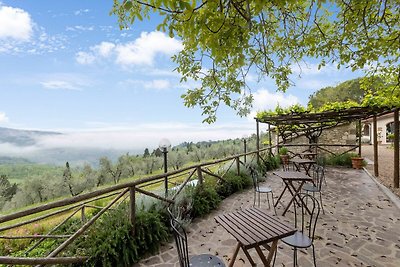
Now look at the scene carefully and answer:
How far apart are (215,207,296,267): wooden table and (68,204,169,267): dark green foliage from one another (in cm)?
134

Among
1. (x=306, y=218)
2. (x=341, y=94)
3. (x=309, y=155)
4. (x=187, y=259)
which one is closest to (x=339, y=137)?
(x=309, y=155)

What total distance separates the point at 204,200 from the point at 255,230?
2.51 m

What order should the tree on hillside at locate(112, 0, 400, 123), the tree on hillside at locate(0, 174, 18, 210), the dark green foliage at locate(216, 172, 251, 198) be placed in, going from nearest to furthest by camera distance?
the tree on hillside at locate(112, 0, 400, 123) < the dark green foliage at locate(216, 172, 251, 198) < the tree on hillside at locate(0, 174, 18, 210)

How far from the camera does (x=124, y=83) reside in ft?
43.8

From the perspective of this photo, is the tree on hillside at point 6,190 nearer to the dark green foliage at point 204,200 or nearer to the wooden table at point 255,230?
the dark green foliage at point 204,200

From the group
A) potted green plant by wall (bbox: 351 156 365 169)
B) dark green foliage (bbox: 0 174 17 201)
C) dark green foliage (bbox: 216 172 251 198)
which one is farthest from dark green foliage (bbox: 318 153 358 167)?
dark green foliage (bbox: 0 174 17 201)

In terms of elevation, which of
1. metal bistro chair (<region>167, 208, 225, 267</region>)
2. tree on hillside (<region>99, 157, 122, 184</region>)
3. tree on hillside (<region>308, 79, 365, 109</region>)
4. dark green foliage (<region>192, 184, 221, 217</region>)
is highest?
tree on hillside (<region>308, 79, 365, 109</region>)

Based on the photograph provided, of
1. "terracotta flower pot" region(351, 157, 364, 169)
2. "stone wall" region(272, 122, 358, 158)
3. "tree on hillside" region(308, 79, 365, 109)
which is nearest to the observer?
"terracotta flower pot" region(351, 157, 364, 169)

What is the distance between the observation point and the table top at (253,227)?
6.53 feet

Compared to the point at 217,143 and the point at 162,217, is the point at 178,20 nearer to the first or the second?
the point at 162,217

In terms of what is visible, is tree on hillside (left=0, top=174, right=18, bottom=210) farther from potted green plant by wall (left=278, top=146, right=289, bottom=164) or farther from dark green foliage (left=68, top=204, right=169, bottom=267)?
potted green plant by wall (left=278, top=146, right=289, bottom=164)

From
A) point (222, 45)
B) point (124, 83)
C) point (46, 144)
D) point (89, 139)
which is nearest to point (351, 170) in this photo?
point (222, 45)

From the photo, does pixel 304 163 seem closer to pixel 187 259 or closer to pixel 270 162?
pixel 270 162

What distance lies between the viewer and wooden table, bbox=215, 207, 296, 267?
1979 millimetres
